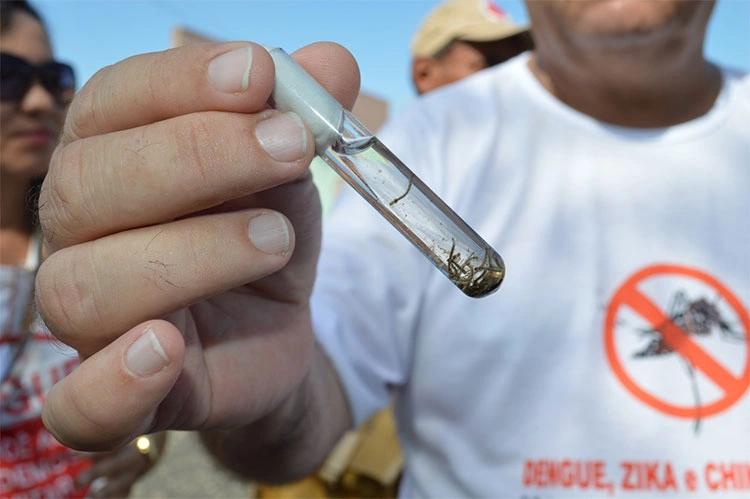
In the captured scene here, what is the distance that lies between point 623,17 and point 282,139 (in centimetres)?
68

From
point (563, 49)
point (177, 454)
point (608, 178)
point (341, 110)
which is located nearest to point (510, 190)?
point (608, 178)

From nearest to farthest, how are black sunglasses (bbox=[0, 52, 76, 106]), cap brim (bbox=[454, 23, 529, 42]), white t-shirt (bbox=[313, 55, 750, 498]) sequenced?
white t-shirt (bbox=[313, 55, 750, 498])
black sunglasses (bbox=[0, 52, 76, 106])
cap brim (bbox=[454, 23, 529, 42])

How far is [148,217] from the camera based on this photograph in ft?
1.42

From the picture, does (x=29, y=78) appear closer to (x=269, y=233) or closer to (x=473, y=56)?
(x=269, y=233)

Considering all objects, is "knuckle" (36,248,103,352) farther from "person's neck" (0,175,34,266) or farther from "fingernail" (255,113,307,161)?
"person's neck" (0,175,34,266)

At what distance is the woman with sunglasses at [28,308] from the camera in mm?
1108

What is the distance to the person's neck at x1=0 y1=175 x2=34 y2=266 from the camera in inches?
51.9

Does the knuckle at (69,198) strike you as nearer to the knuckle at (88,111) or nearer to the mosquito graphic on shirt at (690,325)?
the knuckle at (88,111)

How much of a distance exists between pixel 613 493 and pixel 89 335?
0.68 m

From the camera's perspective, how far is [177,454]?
296 cm

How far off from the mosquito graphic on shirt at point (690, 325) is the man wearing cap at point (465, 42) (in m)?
1.55

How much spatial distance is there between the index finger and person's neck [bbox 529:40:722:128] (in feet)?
2.36

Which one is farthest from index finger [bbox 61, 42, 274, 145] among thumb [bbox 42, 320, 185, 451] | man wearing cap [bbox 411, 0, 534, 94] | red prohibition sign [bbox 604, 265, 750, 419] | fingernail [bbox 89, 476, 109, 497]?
man wearing cap [bbox 411, 0, 534, 94]

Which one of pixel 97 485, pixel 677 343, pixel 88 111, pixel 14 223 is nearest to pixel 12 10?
pixel 14 223
